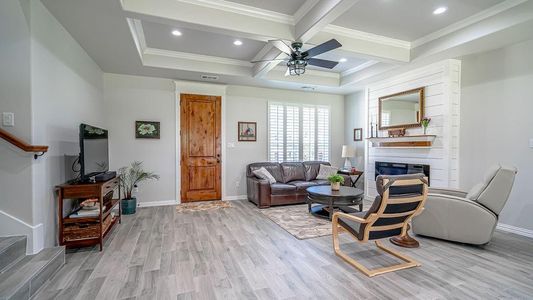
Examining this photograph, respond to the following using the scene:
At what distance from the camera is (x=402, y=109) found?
5.20 m

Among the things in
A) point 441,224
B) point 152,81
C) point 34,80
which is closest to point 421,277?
point 441,224

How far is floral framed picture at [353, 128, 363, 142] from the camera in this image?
659cm

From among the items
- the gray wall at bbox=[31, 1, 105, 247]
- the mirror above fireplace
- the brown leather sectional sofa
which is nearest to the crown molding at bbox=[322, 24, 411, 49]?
the mirror above fireplace

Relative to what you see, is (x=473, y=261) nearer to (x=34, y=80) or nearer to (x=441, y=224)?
(x=441, y=224)

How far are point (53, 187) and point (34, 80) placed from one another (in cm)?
119

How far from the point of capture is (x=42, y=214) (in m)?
2.64

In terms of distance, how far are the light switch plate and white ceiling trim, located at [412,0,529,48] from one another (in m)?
5.58

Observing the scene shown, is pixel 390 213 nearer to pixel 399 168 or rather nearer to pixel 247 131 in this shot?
pixel 399 168

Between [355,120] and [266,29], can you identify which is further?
[355,120]

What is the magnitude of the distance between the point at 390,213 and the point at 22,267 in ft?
11.6

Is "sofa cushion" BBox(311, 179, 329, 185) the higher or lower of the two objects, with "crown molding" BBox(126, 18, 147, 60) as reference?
lower

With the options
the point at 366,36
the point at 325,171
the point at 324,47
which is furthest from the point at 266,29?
the point at 325,171

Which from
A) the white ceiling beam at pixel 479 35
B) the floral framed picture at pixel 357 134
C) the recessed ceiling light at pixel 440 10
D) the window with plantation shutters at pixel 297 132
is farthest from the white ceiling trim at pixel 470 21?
the window with plantation shutters at pixel 297 132

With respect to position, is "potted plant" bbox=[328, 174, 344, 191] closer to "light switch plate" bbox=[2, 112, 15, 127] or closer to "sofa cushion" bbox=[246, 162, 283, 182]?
"sofa cushion" bbox=[246, 162, 283, 182]
